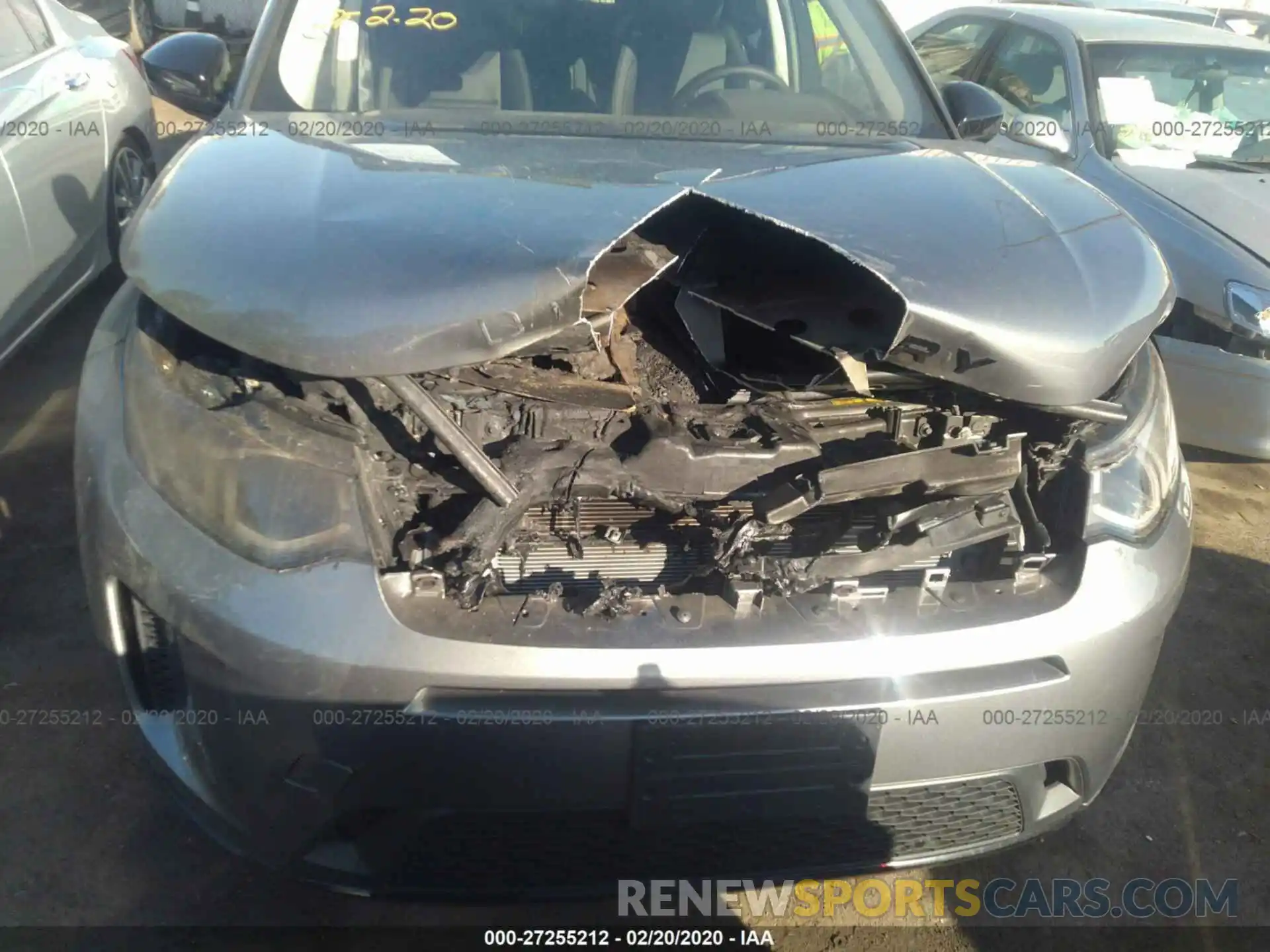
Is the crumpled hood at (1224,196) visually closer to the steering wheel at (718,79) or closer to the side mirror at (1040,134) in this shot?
the side mirror at (1040,134)

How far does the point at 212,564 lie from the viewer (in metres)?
1.47

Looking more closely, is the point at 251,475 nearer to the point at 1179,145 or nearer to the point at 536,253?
the point at 536,253

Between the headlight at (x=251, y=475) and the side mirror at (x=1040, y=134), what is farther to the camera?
the side mirror at (x=1040, y=134)

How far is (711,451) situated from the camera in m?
1.68

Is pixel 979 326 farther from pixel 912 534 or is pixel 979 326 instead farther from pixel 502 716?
pixel 502 716

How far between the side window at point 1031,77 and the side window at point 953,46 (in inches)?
10.6

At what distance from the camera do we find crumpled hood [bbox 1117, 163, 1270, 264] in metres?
3.63

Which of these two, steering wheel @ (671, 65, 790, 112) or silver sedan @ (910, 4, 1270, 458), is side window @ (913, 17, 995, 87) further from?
steering wheel @ (671, 65, 790, 112)

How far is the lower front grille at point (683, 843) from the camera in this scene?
1.56 m

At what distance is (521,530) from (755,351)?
0.58 metres

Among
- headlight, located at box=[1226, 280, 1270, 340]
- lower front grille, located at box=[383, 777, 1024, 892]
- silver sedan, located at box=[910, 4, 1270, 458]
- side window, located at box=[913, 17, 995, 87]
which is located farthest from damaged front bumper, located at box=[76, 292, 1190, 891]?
side window, located at box=[913, 17, 995, 87]

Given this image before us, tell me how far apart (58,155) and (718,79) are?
9.06 ft

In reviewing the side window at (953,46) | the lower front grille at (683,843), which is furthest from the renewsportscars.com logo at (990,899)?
the side window at (953,46)

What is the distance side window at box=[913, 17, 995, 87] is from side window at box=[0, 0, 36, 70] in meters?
4.63
